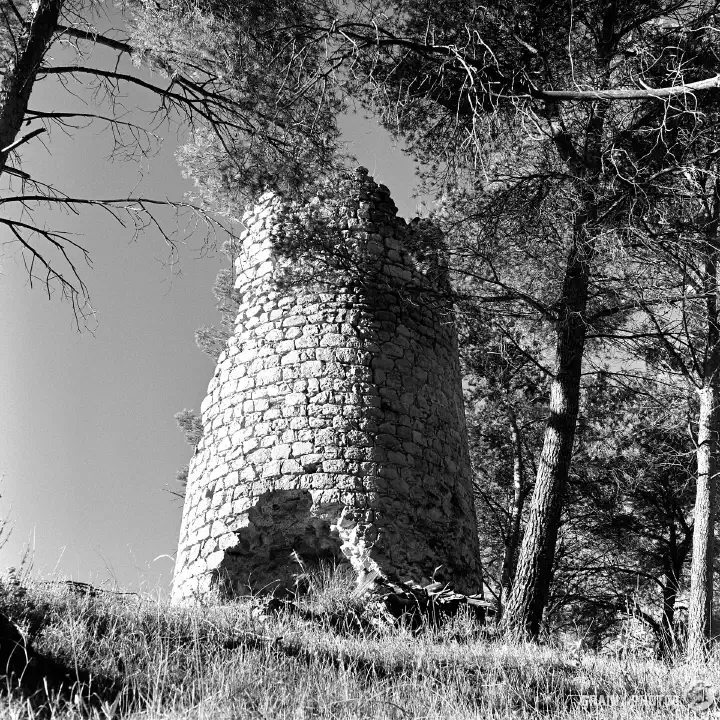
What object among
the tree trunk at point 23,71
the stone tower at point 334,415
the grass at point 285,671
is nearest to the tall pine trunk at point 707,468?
the stone tower at point 334,415

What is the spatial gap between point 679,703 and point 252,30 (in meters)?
6.90

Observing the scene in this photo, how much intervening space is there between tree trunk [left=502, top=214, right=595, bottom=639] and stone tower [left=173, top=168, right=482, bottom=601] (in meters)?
0.83

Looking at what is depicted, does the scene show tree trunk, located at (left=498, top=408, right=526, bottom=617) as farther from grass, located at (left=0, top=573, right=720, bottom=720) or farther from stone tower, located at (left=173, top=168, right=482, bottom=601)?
grass, located at (left=0, top=573, right=720, bottom=720)

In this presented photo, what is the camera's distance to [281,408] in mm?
8133

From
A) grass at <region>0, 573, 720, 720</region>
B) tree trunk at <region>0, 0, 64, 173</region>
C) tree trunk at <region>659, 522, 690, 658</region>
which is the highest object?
tree trunk at <region>0, 0, 64, 173</region>

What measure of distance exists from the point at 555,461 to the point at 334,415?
2.24 m

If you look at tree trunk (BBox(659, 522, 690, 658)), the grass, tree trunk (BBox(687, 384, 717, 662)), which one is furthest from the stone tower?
tree trunk (BBox(659, 522, 690, 658))

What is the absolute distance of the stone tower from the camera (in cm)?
770

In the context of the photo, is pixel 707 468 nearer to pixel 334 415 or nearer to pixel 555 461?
pixel 555 461

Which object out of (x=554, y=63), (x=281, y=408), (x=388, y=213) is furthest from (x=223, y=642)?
(x=554, y=63)

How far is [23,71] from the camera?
22.7ft

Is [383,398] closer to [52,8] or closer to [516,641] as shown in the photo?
[516,641]

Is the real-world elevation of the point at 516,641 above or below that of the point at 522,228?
below

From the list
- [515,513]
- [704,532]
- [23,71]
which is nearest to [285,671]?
[23,71]
